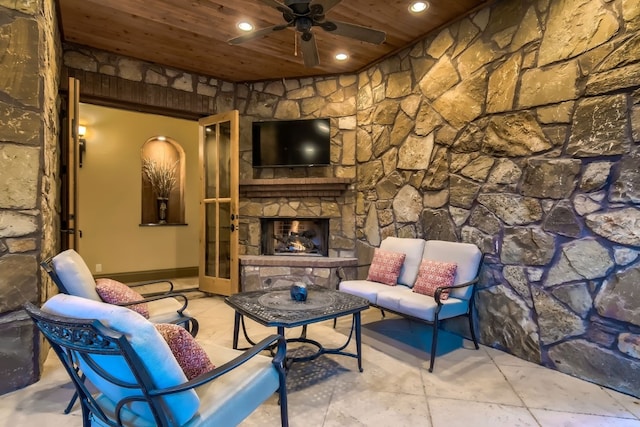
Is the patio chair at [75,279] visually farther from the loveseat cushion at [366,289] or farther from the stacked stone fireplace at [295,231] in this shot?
the stacked stone fireplace at [295,231]

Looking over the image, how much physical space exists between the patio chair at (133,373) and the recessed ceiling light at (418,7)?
3.04 metres

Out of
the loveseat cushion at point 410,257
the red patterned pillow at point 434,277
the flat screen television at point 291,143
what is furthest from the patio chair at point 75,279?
the flat screen television at point 291,143

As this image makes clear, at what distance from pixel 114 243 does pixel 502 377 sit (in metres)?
5.25

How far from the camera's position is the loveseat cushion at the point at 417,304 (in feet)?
8.67

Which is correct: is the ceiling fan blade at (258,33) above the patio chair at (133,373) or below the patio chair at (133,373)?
above

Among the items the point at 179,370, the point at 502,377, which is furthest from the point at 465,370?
the point at 179,370

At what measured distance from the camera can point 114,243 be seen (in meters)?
5.28

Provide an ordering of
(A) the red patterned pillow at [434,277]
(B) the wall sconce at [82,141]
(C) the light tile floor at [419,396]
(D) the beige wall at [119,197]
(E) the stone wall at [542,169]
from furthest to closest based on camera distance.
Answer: (D) the beige wall at [119,197]
(B) the wall sconce at [82,141]
(A) the red patterned pillow at [434,277]
(E) the stone wall at [542,169]
(C) the light tile floor at [419,396]

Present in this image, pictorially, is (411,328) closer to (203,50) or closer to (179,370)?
(179,370)

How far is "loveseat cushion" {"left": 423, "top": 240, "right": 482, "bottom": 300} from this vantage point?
2914mm

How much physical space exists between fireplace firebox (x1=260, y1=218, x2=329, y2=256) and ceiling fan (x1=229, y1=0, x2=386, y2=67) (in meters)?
2.45

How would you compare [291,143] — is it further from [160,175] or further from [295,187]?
[160,175]

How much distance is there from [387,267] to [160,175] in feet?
14.0

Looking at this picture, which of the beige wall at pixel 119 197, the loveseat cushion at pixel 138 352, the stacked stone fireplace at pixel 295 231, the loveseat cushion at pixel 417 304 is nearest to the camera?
the loveseat cushion at pixel 138 352
